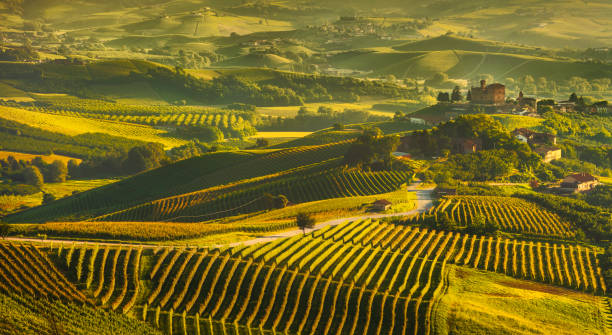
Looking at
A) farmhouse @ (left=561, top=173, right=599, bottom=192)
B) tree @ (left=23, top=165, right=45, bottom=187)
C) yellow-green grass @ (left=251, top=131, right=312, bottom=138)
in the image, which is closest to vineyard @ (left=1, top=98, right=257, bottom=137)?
yellow-green grass @ (left=251, top=131, right=312, bottom=138)

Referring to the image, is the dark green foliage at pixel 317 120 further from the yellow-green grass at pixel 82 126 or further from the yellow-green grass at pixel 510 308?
the yellow-green grass at pixel 510 308

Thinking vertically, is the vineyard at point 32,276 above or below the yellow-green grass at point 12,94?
above

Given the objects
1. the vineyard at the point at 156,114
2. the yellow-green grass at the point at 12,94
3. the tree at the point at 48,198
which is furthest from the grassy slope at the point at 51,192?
the yellow-green grass at the point at 12,94

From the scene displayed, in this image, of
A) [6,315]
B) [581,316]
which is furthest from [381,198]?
[6,315]

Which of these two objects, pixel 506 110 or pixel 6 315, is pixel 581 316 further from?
pixel 506 110

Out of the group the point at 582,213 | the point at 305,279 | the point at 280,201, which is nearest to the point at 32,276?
the point at 305,279

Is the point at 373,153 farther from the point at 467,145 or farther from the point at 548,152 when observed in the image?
the point at 548,152

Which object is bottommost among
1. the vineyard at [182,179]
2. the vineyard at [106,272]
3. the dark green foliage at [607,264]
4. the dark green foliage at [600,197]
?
the vineyard at [182,179]
